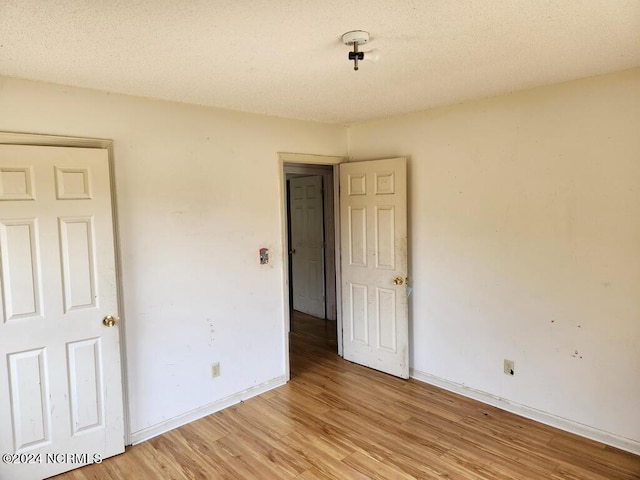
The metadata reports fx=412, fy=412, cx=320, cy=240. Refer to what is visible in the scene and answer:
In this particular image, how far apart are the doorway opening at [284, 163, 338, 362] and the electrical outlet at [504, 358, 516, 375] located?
84.3 inches

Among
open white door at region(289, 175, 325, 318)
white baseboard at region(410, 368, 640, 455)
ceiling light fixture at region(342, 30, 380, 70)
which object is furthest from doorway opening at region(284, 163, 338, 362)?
ceiling light fixture at region(342, 30, 380, 70)

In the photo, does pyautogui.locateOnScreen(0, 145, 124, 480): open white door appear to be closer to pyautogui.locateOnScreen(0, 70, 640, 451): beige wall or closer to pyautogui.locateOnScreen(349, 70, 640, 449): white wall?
pyautogui.locateOnScreen(0, 70, 640, 451): beige wall

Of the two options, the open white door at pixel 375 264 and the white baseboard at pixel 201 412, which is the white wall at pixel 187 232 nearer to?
the white baseboard at pixel 201 412

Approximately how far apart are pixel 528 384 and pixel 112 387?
288 centimetres

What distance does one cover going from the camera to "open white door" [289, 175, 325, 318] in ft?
18.3

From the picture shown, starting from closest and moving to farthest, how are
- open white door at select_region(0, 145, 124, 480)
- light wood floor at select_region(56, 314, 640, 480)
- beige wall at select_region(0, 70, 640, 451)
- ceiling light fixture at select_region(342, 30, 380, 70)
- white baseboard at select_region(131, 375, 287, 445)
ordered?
1. ceiling light fixture at select_region(342, 30, 380, 70)
2. open white door at select_region(0, 145, 124, 480)
3. light wood floor at select_region(56, 314, 640, 480)
4. beige wall at select_region(0, 70, 640, 451)
5. white baseboard at select_region(131, 375, 287, 445)

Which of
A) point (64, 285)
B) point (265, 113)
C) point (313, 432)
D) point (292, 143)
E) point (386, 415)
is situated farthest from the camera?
point (292, 143)

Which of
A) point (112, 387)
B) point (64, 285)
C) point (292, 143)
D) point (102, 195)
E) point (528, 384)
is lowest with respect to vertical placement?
point (528, 384)

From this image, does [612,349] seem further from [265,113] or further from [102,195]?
[102,195]

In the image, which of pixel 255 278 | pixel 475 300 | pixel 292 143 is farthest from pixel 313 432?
pixel 292 143

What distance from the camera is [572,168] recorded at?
2.72m

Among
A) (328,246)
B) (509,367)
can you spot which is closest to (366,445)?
(509,367)

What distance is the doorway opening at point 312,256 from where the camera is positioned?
529cm

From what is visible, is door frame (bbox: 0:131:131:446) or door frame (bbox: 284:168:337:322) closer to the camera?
door frame (bbox: 0:131:131:446)
